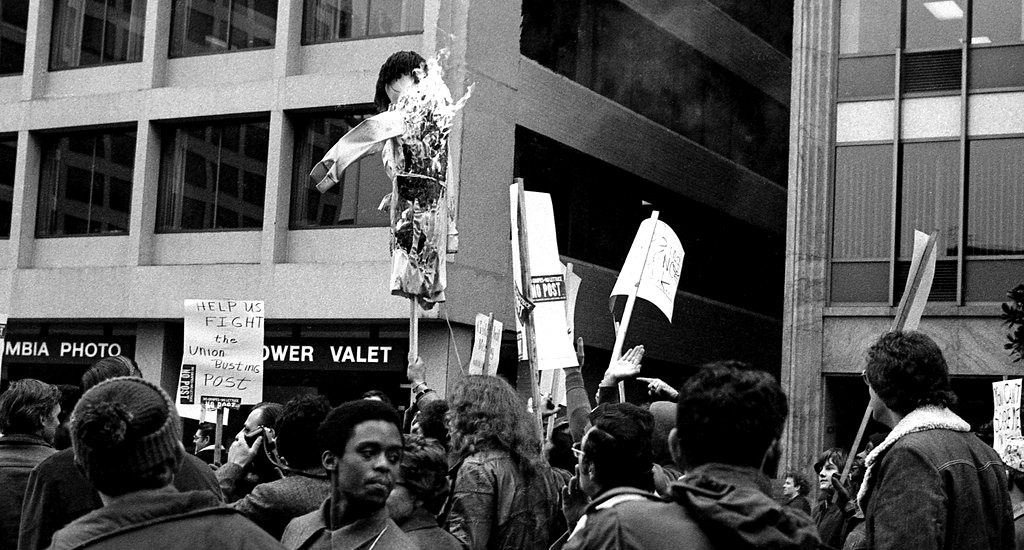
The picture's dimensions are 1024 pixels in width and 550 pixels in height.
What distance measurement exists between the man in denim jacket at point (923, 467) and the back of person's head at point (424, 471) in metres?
1.47

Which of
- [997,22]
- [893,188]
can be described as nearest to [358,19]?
[893,188]

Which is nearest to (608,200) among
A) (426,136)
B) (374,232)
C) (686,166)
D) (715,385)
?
(686,166)

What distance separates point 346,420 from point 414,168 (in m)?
5.72

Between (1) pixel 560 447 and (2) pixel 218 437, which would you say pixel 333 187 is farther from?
(1) pixel 560 447

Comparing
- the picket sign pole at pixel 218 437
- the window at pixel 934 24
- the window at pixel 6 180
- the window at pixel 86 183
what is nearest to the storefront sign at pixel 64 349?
the window at pixel 86 183

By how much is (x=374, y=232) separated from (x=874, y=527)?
17.4 metres

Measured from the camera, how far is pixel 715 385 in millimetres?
3281

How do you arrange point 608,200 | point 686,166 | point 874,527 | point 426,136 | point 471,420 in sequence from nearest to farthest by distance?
1. point 874,527
2. point 471,420
3. point 426,136
4. point 608,200
5. point 686,166

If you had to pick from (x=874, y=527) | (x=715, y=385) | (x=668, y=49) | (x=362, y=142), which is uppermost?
(x=668, y=49)

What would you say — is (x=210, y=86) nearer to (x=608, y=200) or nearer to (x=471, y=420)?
(x=608, y=200)

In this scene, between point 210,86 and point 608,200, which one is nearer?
point 210,86

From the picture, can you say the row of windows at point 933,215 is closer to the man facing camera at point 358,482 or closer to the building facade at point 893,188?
the building facade at point 893,188

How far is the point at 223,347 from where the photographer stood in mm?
10703

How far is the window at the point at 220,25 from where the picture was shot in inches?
920
